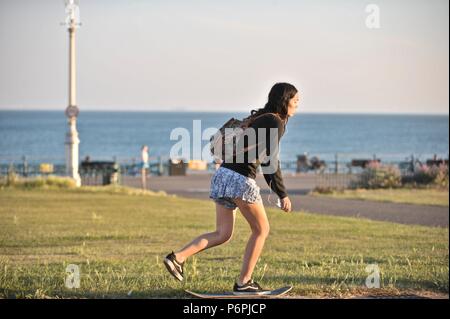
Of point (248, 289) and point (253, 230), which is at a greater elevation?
point (253, 230)

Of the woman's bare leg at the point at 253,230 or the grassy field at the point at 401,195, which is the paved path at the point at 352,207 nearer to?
the grassy field at the point at 401,195

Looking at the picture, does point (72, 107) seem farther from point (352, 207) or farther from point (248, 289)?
point (248, 289)

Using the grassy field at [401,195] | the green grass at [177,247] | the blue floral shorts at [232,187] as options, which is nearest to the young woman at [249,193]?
the blue floral shorts at [232,187]

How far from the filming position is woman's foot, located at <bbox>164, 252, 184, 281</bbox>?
9266mm

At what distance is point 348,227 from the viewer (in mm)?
19141

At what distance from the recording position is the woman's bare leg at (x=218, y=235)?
9211 mm

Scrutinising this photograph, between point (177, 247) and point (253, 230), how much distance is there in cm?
611

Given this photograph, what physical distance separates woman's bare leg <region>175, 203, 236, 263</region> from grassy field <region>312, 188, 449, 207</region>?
17955 mm

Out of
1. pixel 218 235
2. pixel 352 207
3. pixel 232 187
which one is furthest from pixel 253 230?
pixel 352 207

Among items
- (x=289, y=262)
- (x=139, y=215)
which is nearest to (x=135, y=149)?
(x=139, y=215)

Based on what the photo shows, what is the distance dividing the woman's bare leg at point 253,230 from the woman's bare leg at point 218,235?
0.17 m

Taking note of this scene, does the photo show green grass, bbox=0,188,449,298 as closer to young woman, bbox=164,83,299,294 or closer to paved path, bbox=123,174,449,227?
young woman, bbox=164,83,299,294

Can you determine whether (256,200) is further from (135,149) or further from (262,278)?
(135,149)

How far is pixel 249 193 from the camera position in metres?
8.94
